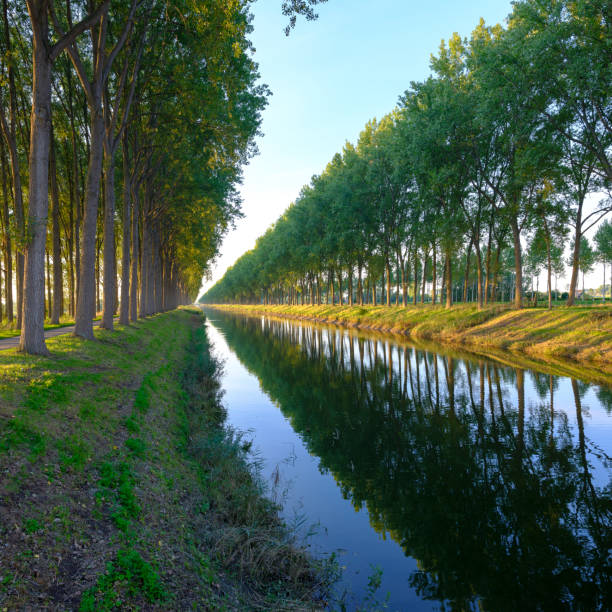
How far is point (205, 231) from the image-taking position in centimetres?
3206

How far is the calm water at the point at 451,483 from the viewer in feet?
17.6

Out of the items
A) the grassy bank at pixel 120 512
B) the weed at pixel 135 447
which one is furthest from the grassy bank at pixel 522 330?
the weed at pixel 135 447

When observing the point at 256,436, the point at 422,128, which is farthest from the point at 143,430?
the point at 422,128

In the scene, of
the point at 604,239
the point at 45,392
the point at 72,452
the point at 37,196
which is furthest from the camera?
the point at 604,239

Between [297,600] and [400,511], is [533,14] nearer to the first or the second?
[400,511]

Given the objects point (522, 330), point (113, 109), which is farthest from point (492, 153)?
point (113, 109)

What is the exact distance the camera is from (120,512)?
500 cm

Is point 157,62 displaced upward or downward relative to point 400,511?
upward

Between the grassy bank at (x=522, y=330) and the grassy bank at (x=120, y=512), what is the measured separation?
17.0 meters

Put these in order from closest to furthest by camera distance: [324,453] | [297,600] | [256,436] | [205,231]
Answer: [297,600] → [324,453] → [256,436] → [205,231]

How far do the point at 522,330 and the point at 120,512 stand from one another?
26481mm

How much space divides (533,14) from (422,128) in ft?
30.5

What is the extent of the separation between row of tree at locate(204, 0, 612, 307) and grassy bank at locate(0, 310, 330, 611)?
24.2 m

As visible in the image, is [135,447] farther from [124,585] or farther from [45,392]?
[124,585]
